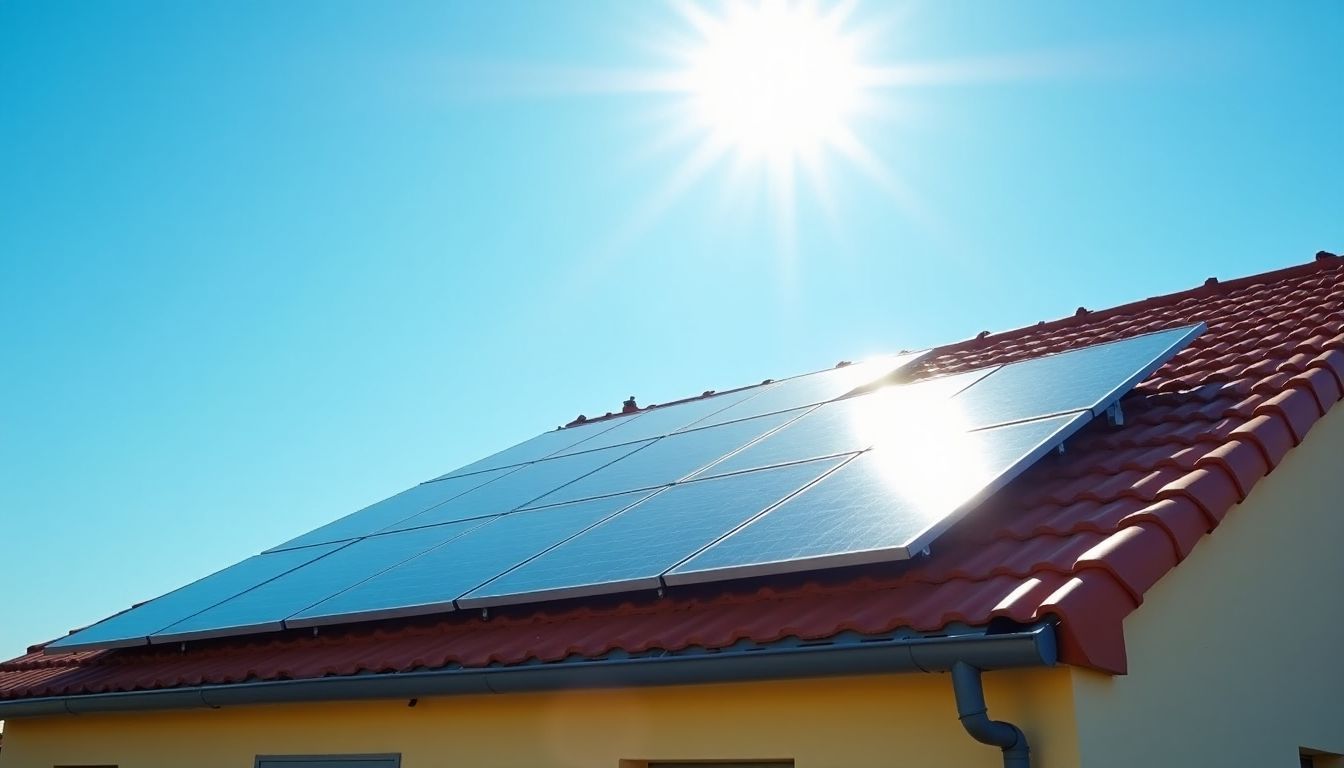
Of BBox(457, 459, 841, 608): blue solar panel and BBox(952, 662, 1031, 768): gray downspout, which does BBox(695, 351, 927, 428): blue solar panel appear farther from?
BBox(952, 662, 1031, 768): gray downspout

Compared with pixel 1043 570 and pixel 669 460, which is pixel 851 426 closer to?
pixel 669 460

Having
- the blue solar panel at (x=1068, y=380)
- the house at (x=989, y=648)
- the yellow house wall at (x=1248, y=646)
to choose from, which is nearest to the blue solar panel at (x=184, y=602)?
the house at (x=989, y=648)

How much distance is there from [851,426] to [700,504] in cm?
127

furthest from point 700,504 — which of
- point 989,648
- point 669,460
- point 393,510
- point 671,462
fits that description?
point 393,510

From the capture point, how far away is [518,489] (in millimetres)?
8875

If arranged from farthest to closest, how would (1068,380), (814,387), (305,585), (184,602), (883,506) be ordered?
(814,387) < (184,602) < (305,585) < (1068,380) < (883,506)

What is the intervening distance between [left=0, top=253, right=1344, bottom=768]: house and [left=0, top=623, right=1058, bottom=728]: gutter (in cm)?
1

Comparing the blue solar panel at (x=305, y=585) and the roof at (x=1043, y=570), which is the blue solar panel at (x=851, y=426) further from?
the blue solar panel at (x=305, y=585)

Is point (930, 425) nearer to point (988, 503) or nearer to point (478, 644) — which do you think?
point (988, 503)

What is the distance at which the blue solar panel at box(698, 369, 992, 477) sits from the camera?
6.52 m

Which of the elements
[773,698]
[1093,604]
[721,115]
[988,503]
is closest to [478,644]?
[773,698]

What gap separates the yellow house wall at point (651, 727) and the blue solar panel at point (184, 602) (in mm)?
622

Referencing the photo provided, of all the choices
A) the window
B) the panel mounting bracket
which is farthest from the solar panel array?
the window

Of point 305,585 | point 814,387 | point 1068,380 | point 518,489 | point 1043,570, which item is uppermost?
point 814,387
